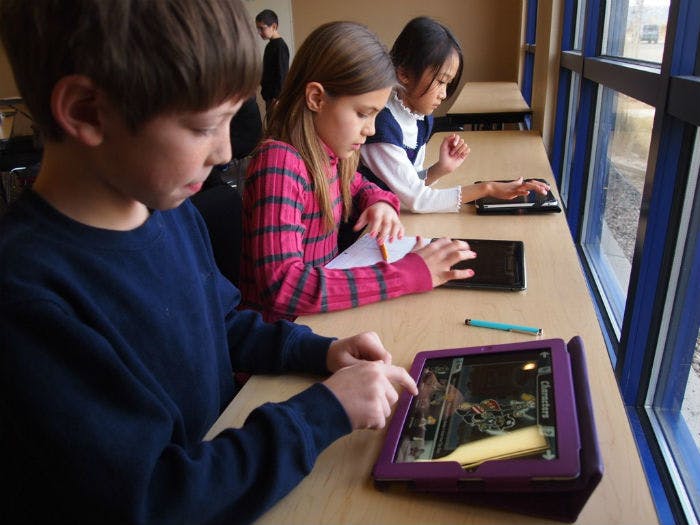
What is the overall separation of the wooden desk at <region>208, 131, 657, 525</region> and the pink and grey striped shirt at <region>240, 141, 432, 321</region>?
0.10ft

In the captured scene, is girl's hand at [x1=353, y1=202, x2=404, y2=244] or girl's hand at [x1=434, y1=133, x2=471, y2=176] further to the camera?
girl's hand at [x1=434, y1=133, x2=471, y2=176]

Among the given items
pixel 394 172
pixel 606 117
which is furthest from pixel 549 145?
pixel 394 172

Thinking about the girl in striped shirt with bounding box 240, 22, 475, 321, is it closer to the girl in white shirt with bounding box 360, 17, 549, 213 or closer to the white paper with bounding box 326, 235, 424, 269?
the white paper with bounding box 326, 235, 424, 269

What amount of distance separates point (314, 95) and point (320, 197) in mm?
222

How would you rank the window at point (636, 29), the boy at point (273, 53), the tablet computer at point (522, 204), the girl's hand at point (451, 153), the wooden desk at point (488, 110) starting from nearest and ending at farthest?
1. the window at point (636, 29)
2. the tablet computer at point (522, 204)
3. the girl's hand at point (451, 153)
4. the wooden desk at point (488, 110)
5. the boy at point (273, 53)

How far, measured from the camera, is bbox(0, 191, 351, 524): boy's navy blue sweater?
489 mm

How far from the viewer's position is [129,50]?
0.50 m

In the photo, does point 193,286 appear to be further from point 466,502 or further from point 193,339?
point 466,502

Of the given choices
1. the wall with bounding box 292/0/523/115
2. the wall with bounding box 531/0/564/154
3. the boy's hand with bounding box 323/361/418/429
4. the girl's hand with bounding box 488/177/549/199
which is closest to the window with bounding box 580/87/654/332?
the girl's hand with bounding box 488/177/549/199

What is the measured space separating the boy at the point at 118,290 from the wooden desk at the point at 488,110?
3019mm

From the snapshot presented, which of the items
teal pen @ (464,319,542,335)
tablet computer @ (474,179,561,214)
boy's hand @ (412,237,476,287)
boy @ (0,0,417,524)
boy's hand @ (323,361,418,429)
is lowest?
tablet computer @ (474,179,561,214)

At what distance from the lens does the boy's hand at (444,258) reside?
41.3 inches

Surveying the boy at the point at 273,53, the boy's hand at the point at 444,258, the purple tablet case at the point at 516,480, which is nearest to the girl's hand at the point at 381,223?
the boy's hand at the point at 444,258

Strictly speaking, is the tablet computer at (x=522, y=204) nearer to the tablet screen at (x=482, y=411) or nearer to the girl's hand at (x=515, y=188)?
the girl's hand at (x=515, y=188)
